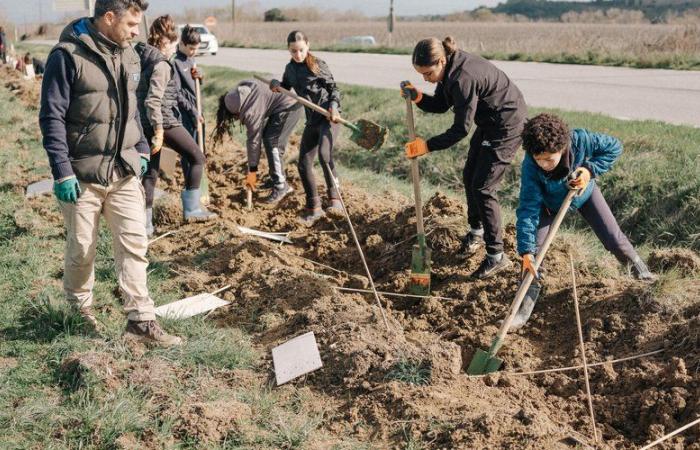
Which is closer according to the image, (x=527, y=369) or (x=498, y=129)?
(x=527, y=369)

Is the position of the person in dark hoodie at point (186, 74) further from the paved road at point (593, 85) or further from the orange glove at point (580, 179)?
the paved road at point (593, 85)

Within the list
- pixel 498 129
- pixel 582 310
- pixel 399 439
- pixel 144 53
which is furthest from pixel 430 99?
pixel 399 439

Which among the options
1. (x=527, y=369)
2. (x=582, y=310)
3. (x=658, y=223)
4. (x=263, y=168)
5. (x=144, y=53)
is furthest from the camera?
(x=263, y=168)

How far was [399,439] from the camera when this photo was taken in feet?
11.0

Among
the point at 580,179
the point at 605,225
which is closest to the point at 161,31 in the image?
the point at 580,179

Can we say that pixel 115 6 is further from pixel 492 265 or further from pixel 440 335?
pixel 492 265

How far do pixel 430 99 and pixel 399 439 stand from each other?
2.78 meters

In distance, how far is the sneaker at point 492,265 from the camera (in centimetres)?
511

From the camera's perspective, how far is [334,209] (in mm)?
6793

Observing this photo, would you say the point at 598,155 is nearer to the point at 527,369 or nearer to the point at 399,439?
the point at 527,369

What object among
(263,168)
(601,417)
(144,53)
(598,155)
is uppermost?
(144,53)

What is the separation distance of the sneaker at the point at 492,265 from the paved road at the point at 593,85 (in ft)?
17.0

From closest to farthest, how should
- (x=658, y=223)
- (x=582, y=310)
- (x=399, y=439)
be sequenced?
(x=399, y=439), (x=582, y=310), (x=658, y=223)

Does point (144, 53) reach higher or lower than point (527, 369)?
higher
